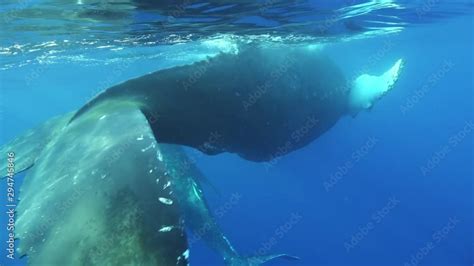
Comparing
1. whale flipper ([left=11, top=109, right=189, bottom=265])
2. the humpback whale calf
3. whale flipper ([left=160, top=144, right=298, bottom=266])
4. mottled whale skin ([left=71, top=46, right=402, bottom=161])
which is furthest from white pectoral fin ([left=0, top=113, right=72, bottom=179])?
whale flipper ([left=160, top=144, right=298, bottom=266])

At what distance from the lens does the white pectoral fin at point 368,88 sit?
46.5 feet

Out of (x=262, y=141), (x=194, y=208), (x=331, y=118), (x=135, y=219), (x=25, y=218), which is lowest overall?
(x=194, y=208)

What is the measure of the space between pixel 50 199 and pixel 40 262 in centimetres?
74

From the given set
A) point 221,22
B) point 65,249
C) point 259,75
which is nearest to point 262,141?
point 259,75

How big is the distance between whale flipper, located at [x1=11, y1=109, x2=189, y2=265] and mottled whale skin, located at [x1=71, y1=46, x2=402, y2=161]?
95 cm

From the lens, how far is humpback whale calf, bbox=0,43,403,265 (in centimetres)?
301

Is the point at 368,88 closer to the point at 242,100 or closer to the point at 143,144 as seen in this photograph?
the point at 242,100

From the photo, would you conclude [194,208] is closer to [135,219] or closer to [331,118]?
[331,118]

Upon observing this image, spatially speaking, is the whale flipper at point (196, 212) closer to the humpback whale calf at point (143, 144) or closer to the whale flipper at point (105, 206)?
the humpback whale calf at point (143, 144)

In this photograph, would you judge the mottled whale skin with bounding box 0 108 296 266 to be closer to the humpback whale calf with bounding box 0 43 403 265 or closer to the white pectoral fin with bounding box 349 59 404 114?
the humpback whale calf with bounding box 0 43 403 265

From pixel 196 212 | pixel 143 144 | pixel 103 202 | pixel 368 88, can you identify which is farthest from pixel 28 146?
pixel 368 88

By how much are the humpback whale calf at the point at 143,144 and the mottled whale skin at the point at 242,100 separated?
0.06ft

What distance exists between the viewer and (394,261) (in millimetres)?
24203

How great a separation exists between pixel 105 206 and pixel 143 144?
2.17ft
